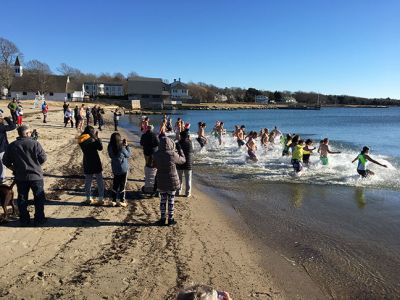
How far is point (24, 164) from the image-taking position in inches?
267

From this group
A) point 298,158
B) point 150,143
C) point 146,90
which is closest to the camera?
point 150,143

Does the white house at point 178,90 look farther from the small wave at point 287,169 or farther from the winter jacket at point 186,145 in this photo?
the winter jacket at point 186,145

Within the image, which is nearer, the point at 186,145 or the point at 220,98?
the point at 186,145

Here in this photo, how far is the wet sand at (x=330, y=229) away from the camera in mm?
5750

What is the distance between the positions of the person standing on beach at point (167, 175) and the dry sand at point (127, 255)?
0.44 metres

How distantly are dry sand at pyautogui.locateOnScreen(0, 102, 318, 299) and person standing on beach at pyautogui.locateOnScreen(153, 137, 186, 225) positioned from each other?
1.44 feet

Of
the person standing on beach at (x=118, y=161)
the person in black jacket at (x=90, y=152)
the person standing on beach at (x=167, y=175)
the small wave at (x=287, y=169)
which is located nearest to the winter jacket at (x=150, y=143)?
the person standing on beach at (x=118, y=161)

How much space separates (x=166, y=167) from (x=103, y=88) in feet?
438

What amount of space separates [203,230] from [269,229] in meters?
1.43

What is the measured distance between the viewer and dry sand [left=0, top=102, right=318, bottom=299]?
4.98m

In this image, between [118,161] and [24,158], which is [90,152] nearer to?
[118,161]

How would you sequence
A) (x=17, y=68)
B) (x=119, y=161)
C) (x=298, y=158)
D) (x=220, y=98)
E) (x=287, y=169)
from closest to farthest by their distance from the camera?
(x=119, y=161), (x=298, y=158), (x=287, y=169), (x=17, y=68), (x=220, y=98)

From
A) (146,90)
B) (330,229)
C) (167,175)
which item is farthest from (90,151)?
(146,90)

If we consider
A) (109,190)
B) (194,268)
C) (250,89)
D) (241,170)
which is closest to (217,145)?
(241,170)
